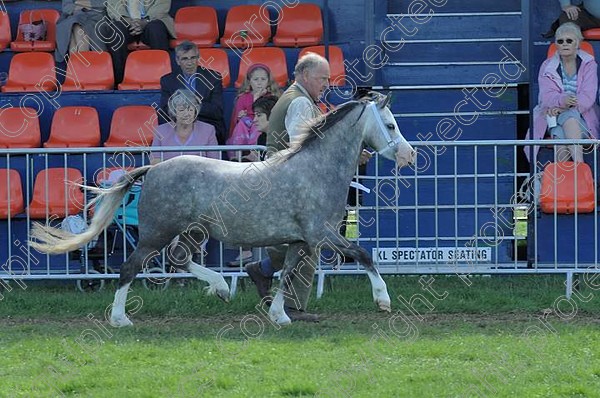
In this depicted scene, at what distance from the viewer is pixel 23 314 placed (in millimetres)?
11055

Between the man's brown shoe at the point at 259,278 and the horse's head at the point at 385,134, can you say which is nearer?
the horse's head at the point at 385,134

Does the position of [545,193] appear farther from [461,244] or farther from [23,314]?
[23,314]

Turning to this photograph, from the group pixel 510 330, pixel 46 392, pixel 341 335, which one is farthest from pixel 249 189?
pixel 46 392

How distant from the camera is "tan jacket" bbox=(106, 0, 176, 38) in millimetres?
15031

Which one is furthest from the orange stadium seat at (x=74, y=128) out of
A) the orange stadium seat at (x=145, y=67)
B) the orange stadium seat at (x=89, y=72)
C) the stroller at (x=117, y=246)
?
the stroller at (x=117, y=246)

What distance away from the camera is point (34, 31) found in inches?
609

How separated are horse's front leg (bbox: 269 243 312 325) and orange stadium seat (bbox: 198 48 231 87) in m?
4.18

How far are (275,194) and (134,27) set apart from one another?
17.8 ft

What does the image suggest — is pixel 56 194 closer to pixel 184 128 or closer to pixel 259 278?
pixel 184 128

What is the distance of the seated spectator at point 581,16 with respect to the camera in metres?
13.8

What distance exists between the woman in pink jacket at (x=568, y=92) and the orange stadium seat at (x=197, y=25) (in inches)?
163

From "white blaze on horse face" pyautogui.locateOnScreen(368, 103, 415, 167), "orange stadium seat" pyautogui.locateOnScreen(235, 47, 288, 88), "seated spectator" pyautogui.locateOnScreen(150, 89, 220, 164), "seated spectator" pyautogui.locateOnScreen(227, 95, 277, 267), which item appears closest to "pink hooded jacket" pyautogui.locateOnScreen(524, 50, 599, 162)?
"seated spectator" pyautogui.locateOnScreen(227, 95, 277, 267)

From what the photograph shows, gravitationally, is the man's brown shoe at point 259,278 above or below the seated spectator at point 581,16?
below

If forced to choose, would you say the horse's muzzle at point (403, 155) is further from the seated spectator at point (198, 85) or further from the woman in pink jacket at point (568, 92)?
the seated spectator at point (198, 85)
